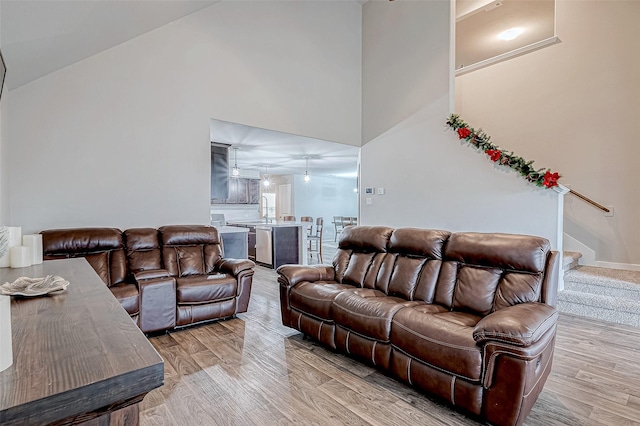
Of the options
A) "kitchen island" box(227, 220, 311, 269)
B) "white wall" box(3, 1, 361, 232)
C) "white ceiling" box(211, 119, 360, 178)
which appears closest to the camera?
"white wall" box(3, 1, 361, 232)

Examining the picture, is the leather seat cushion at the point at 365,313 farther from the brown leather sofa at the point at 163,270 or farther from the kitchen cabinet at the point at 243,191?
the kitchen cabinet at the point at 243,191

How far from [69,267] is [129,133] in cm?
262

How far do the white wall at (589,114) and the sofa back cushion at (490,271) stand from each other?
352 cm

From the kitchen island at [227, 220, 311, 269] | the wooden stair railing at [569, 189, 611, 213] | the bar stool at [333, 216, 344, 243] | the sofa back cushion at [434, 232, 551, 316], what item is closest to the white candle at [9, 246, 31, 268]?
the sofa back cushion at [434, 232, 551, 316]

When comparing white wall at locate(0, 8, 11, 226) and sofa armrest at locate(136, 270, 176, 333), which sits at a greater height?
white wall at locate(0, 8, 11, 226)

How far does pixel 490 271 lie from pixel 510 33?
16.4 feet

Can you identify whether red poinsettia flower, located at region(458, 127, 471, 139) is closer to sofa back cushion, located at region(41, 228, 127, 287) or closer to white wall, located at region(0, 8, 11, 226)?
sofa back cushion, located at region(41, 228, 127, 287)

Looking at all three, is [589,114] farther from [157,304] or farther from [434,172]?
[157,304]

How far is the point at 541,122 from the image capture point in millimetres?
5227

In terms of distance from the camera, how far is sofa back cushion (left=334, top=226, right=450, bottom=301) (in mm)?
2764

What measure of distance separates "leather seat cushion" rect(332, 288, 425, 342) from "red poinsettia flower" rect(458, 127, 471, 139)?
9.68 ft

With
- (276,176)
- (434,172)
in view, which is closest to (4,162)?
(434,172)

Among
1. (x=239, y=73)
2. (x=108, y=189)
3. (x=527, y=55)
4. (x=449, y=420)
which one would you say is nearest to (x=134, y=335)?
(x=449, y=420)

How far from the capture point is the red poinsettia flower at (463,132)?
4.57 metres
